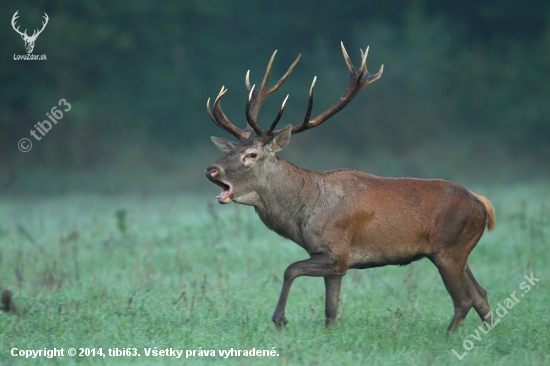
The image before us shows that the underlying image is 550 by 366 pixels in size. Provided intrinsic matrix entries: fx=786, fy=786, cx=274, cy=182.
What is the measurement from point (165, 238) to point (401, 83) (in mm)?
18419

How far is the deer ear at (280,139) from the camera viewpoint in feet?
23.5

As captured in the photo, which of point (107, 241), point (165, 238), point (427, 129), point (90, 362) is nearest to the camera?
point (90, 362)

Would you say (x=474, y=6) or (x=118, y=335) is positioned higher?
(x=474, y=6)

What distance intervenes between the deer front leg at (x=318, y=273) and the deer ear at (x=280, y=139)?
108cm

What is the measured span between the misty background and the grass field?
11.0 meters

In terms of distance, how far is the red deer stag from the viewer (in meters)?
7.06

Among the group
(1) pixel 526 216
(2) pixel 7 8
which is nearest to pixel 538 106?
(1) pixel 526 216

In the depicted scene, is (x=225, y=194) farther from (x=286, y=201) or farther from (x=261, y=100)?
(x=261, y=100)

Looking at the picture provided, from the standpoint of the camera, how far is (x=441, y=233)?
713cm

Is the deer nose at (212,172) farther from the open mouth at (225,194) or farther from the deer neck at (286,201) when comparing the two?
the deer neck at (286,201)

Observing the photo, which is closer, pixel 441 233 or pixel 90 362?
pixel 90 362

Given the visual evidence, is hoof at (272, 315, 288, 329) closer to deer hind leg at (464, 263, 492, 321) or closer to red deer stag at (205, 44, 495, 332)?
red deer stag at (205, 44, 495, 332)

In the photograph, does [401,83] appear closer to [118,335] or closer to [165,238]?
[165,238]

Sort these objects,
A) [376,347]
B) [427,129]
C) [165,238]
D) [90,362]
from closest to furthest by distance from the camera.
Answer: [90,362] → [376,347] → [165,238] → [427,129]
